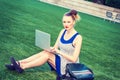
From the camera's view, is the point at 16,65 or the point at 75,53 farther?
the point at 16,65

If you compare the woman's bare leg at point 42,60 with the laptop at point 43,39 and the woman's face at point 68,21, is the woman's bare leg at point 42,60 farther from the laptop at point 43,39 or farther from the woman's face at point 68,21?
the woman's face at point 68,21

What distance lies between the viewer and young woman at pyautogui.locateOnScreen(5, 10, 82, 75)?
4.77 m

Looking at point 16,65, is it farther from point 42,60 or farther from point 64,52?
point 64,52

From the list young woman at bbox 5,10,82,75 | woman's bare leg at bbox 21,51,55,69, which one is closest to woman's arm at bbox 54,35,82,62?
young woman at bbox 5,10,82,75

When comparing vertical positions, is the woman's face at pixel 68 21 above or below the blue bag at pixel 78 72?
above

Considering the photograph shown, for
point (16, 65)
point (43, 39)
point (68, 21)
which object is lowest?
Result: point (16, 65)

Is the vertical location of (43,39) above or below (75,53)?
above

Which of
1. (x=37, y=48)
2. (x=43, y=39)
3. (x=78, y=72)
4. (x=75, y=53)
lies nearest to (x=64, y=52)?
(x=75, y=53)

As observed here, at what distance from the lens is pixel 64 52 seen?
16.6 feet

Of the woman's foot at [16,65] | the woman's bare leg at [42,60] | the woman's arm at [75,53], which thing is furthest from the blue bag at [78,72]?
the woman's foot at [16,65]

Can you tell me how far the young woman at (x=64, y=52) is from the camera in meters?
4.77

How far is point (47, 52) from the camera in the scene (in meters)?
5.20

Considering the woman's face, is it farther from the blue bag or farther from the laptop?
the blue bag

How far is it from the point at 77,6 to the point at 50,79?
43.4ft
